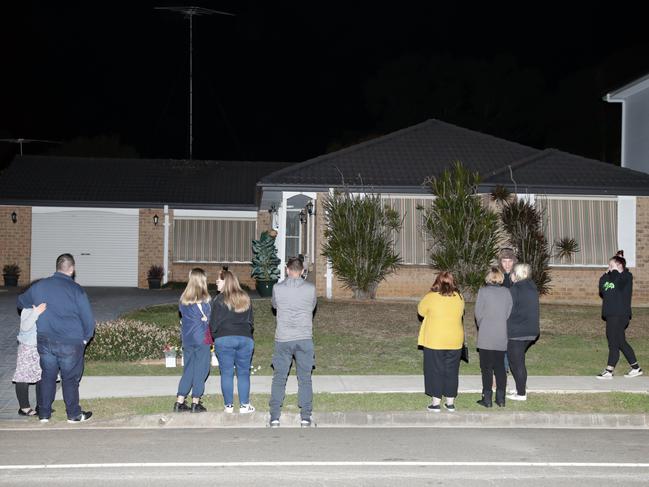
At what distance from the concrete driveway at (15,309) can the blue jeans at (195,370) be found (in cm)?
192

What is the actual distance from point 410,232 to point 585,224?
4.10m

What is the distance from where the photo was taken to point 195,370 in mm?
10336

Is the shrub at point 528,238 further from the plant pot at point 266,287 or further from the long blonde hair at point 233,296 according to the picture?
the long blonde hair at point 233,296

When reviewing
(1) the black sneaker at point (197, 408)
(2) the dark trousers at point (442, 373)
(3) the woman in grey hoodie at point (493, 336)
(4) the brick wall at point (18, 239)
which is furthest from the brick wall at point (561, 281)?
(4) the brick wall at point (18, 239)

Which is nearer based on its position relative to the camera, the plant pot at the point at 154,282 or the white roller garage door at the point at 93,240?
the plant pot at the point at 154,282

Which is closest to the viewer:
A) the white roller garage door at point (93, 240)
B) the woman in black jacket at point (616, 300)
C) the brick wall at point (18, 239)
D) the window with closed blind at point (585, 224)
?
the woman in black jacket at point (616, 300)

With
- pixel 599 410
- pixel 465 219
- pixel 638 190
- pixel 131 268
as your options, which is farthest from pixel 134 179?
pixel 599 410

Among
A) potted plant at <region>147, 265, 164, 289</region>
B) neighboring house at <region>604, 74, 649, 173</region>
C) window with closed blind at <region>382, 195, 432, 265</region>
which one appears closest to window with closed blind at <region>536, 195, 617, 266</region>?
window with closed blind at <region>382, 195, 432, 265</region>

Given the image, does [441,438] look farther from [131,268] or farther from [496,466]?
[131,268]

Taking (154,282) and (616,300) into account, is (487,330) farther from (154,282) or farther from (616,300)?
(154,282)

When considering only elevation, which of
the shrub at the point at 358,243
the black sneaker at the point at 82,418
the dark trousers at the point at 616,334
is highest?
the shrub at the point at 358,243

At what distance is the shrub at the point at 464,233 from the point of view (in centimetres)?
1966

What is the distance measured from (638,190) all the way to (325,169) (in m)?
7.24

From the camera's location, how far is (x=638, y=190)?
2102 cm
